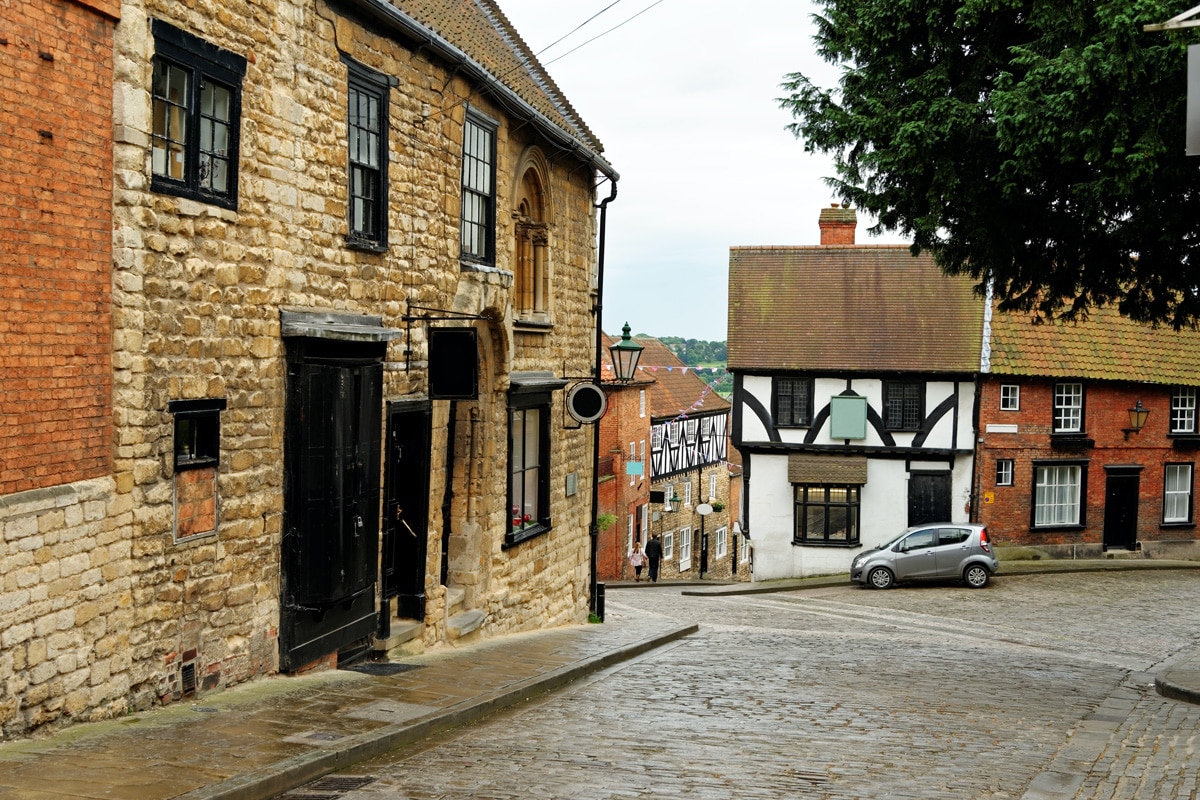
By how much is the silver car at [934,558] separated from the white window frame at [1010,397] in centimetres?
614

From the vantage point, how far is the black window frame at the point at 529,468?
15812mm

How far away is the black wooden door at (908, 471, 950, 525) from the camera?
113 ft

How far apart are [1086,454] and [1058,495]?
1.36m

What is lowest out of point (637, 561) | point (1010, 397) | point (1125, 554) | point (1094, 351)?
point (637, 561)

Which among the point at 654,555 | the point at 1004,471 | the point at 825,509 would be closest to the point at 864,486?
the point at 825,509

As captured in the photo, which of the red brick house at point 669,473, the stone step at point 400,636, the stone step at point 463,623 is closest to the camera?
the stone step at point 400,636

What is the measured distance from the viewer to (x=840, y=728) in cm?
1054

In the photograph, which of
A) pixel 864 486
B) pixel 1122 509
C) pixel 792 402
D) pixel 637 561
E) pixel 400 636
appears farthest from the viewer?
pixel 637 561

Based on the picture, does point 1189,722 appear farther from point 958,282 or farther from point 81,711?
point 958,282

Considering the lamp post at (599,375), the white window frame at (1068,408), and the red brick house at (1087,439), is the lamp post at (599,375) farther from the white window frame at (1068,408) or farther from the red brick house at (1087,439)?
the white window frame at (1068,408)

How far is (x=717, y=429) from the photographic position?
57.3 meters

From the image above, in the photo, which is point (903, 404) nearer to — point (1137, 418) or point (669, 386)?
point (1137, 418)

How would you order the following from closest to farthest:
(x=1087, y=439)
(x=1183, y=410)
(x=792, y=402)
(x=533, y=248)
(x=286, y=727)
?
(x=286, y=727), (x=533, y=248), (x=1087, y=439), (x=792, y=402), (x=1183, y=410)

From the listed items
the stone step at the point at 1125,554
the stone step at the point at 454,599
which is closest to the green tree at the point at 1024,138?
the stone step at the point at 454,599
